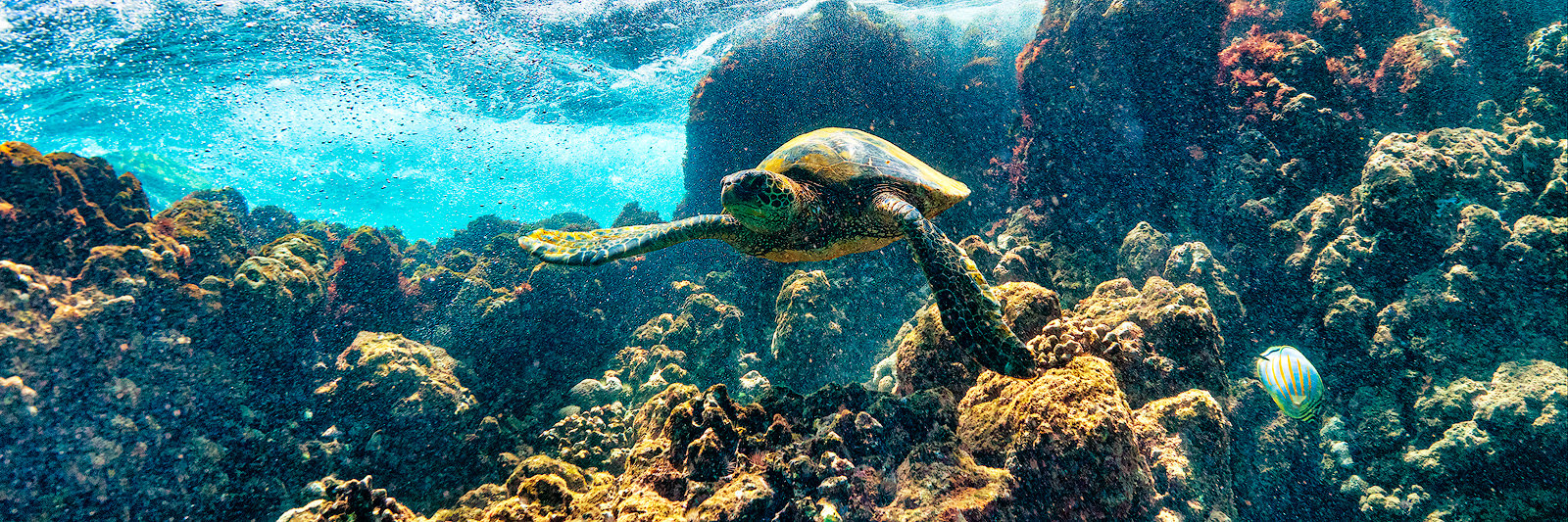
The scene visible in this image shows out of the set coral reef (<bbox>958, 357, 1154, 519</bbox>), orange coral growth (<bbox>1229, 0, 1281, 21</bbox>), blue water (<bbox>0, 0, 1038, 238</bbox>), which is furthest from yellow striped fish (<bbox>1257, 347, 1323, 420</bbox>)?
blue water (<bbox>0, 0, 1038, 238</bbox>)

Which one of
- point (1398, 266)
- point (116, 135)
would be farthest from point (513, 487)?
point (116, 135)

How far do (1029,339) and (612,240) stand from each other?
3.57 metres

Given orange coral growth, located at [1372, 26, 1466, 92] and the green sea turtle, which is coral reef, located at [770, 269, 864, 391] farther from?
orange coral growth, located at [1372, 26, 1466, 92]

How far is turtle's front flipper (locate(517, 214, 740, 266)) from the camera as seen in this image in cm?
370

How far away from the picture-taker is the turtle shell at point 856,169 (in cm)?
442

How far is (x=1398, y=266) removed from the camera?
503cm

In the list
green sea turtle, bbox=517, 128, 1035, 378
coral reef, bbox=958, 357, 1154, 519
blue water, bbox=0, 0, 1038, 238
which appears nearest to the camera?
coral reef, bbox=958, 357, 1154, 519

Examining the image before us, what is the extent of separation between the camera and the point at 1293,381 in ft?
12.9

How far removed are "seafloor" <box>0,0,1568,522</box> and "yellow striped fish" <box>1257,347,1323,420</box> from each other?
863 millimetres

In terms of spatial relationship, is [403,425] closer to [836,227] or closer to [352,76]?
[836,227]

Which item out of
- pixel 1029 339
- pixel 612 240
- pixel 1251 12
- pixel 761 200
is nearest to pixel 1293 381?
pixel 1029 339

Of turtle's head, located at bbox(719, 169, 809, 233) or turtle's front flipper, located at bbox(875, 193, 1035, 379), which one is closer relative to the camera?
turtle's front flipper, located at bbox(875, 193, 1035, 379)

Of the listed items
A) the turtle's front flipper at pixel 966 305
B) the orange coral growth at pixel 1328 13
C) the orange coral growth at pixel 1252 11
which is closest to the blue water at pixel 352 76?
the orange coral growth at pixel 1252 11

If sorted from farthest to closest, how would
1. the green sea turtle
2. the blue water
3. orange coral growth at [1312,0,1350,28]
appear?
the blue water → orange coral growth at [1312,0,1350,28] → the green sea turtle
